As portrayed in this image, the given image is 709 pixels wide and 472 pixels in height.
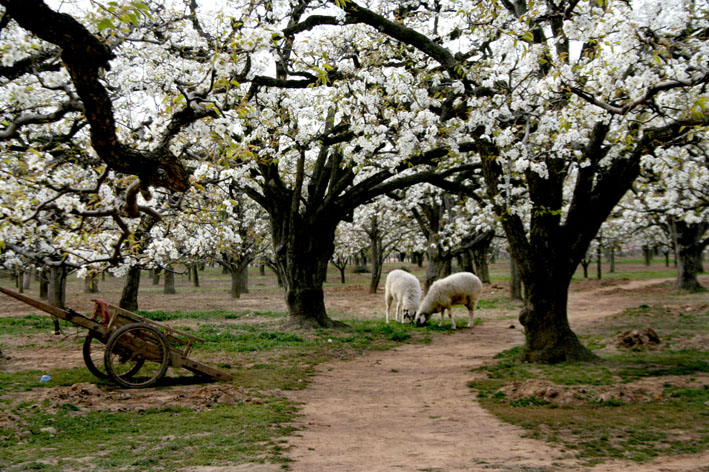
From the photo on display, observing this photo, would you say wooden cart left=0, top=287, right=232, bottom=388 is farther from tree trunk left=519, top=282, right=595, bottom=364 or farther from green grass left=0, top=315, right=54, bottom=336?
green grass left=0, top=315, right=54, bottom=336

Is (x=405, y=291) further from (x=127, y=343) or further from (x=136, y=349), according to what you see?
(x=127, y=343)

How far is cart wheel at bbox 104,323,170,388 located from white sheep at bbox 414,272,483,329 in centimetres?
1245

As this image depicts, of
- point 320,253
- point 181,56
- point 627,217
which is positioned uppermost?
point 181,56

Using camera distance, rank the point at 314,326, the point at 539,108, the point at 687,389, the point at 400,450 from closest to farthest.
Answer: the point at 400,450 < the point at 687,389 < the point at 539,108 < the point at 314,326

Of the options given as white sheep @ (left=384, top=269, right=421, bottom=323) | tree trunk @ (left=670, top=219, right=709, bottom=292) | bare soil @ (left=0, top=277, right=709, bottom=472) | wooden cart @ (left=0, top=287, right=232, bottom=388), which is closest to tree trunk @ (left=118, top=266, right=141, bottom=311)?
bare soil @ (left=0, top=277, right=709, bottom=472)

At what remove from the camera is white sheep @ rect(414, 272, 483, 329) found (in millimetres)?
20234

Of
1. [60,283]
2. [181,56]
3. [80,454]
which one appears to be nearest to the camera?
[80,454]

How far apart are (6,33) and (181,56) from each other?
11.9 ft

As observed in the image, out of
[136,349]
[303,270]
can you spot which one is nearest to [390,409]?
[136,349]

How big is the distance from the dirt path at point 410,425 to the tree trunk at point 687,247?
59.9 feet

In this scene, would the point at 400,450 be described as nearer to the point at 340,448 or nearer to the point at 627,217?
the point at 340,448

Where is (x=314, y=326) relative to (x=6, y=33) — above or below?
below

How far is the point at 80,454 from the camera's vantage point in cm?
608

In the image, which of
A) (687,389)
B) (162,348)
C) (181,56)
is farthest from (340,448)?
(181,56)
